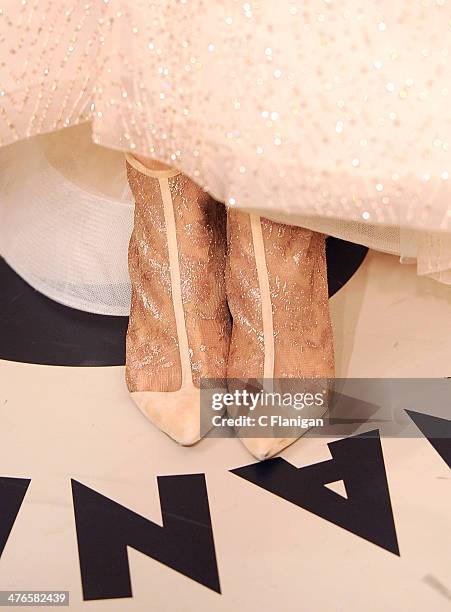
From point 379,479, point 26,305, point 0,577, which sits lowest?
point 0,577

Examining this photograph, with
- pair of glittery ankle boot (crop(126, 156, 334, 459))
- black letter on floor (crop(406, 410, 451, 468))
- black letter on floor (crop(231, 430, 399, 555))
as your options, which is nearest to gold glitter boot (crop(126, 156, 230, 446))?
pair of glittery ankle boot (crop(126, 156, 334, 459))

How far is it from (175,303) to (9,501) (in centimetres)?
28

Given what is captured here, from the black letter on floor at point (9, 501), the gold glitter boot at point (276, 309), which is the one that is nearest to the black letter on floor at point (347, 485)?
the gold glitter boot at point (276, 309)

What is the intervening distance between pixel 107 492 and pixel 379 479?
29cm

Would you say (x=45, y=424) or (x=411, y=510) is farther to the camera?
(x=45, y=424)

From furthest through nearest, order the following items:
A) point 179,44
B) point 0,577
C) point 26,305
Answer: point 26,305
point 0,577
point 179,44

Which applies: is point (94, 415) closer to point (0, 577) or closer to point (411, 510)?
point (0, 577)

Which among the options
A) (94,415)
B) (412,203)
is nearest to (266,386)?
(94,415)

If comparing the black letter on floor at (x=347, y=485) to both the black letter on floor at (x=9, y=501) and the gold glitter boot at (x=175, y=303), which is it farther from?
the black letter on floor at (x=9, y=501)

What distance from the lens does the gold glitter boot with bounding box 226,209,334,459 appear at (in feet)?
3.15

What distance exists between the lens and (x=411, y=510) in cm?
92

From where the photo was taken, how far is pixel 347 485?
0.96m

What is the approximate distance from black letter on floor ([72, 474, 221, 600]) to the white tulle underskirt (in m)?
0.31

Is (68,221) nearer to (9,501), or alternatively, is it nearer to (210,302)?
(210,302)
